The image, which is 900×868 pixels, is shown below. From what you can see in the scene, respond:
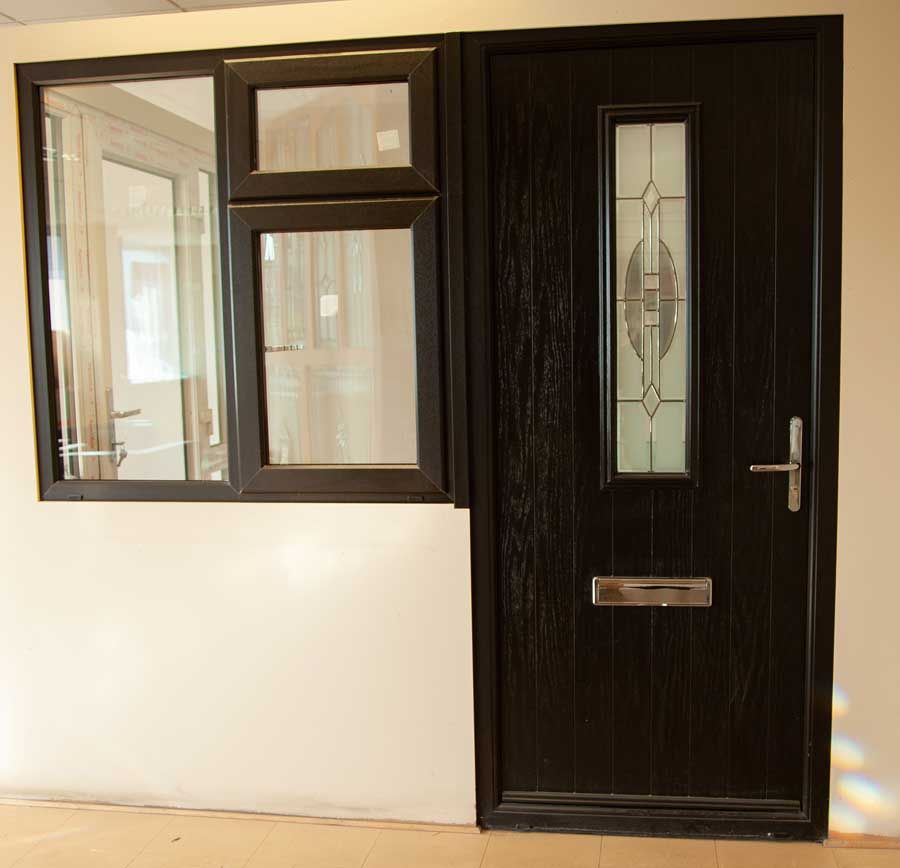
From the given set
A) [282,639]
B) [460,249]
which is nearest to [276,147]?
[460,249]

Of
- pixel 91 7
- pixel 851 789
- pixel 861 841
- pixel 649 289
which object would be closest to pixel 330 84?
pixel 649 289

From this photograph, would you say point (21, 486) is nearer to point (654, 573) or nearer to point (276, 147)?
point (276, 147)

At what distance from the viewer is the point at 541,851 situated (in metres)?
2.62

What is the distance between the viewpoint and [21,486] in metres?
2.87

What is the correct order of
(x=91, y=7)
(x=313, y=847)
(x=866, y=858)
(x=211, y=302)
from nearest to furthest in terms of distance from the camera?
(x=866, y=858)
(x=313, y=847)
(x=211, y=302)
(x=91, y=7)

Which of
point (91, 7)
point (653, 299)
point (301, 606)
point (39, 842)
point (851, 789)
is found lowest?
point (39, 842)

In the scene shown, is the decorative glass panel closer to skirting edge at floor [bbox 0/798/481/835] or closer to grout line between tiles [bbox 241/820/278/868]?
skirting edge at floor [bbox 0/798/481/835]

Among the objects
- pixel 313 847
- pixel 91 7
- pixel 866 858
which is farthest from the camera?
pixel 91 7

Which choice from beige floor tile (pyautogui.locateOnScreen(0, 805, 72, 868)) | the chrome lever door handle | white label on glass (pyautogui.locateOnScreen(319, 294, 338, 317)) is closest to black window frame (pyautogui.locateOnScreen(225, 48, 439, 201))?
white label on glass (pyautogui.locateOnScreen(319, 294, 338, 317))

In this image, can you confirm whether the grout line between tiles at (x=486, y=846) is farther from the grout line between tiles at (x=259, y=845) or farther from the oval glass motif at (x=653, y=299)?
the oval glass motif at (x=653, y=299)

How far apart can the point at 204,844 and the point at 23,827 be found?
1.84 ft

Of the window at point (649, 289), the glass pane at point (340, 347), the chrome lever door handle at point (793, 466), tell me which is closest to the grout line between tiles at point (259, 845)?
the glass pane at point (340, 347)

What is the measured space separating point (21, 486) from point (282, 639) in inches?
35.1

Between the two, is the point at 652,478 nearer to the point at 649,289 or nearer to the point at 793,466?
the point at 793,466
